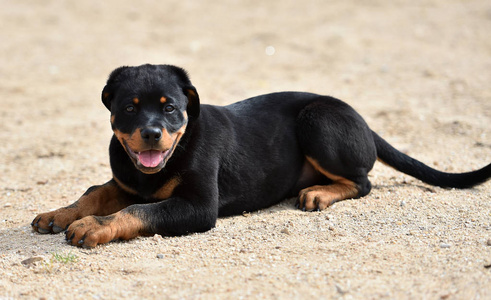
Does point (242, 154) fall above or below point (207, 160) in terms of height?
below

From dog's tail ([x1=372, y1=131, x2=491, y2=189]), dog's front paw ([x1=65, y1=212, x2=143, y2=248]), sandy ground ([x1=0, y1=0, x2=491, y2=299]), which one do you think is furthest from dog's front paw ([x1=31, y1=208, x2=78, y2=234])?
dog's tail ([x1=372, y1=131, x2=491, y2=189])

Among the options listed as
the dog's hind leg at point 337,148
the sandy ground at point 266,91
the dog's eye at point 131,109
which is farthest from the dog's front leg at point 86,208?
the dog's hind leg at point 337,148

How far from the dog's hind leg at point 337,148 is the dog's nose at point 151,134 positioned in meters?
1.78

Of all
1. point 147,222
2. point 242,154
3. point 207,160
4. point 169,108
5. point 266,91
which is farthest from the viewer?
point 266,91

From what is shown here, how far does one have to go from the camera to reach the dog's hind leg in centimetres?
604

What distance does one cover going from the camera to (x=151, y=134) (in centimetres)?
475

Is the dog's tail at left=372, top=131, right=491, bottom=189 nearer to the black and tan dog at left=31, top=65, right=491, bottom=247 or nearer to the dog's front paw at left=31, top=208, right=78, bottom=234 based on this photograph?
the black and tan dog at left=31, top=65, right=491, bottom=247

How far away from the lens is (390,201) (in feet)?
19.7

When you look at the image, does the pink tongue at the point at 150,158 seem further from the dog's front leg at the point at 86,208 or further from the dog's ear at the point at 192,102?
the dog's front leg at the point at 86,208

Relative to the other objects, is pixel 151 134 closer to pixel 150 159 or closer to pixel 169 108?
pixel 150 159

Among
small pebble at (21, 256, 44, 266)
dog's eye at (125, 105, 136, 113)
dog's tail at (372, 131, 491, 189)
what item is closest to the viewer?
small pebble at (21, 256, 44, 266)

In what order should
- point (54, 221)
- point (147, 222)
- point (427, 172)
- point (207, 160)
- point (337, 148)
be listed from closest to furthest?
point (147, 222) → point (54, 221) → point (207, 160) → point (337, 148) → point (427, 172)

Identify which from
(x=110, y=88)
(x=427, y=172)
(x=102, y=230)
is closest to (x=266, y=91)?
(x=427, y=172)

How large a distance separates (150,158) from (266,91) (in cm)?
640
